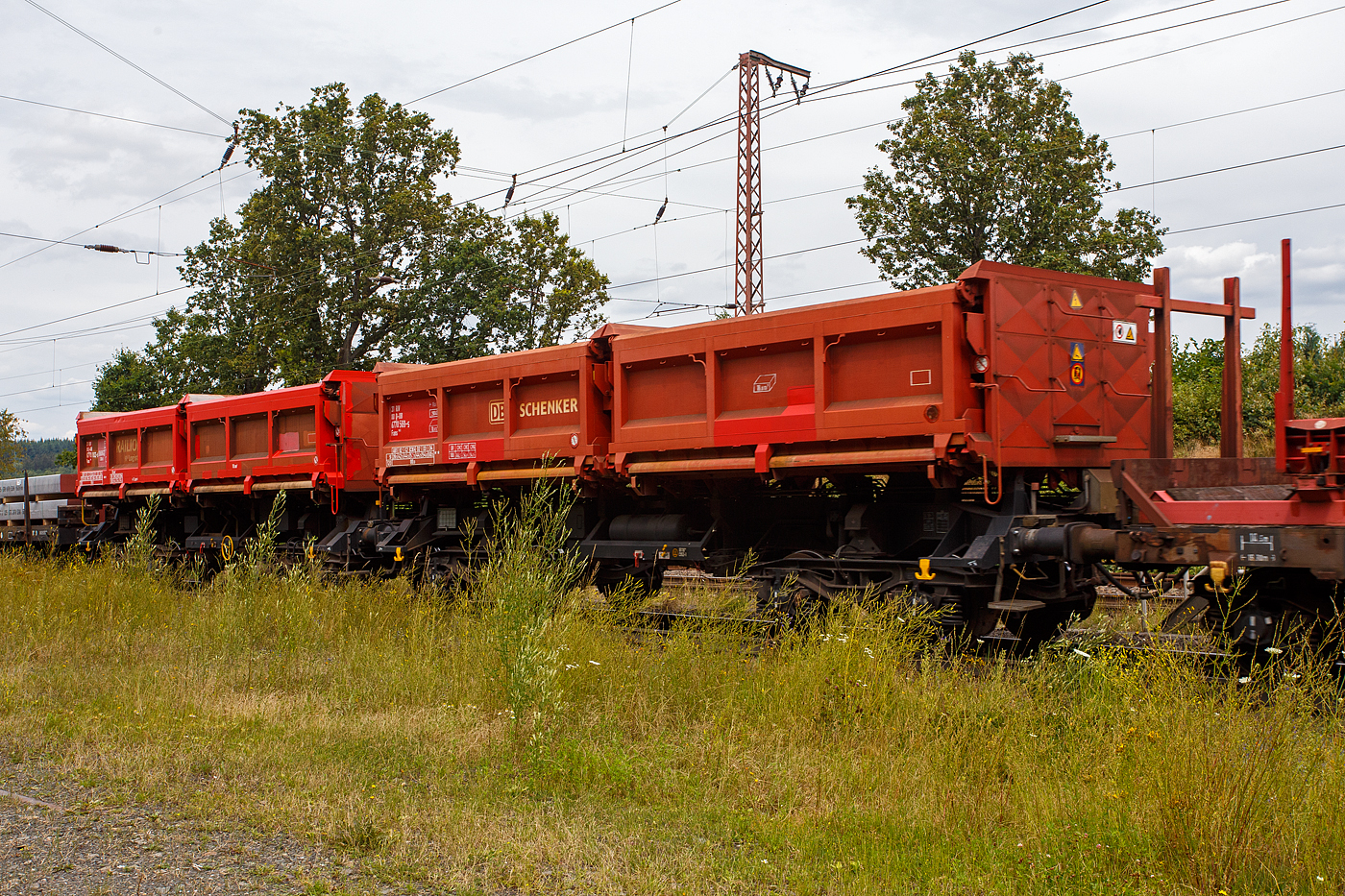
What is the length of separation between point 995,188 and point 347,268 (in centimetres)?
2086

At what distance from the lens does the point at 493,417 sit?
12.6 meters

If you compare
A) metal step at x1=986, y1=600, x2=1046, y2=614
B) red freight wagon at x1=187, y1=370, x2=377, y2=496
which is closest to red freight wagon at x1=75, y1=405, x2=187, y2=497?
red freight wagon at x1=187, y1=370, x2=377, y2=496

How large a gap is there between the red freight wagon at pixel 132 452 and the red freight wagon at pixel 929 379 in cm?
1185

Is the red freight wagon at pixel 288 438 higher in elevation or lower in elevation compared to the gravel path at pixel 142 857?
higher

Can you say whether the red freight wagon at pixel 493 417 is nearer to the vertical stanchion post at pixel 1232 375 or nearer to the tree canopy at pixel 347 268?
the vertical stanchion post at pixel 1232 375

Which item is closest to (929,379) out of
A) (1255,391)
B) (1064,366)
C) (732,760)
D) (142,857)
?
(1064,366)

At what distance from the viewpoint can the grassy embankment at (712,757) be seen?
13.9 feet

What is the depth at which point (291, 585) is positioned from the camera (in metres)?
11.2

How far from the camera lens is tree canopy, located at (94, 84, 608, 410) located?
116 feet

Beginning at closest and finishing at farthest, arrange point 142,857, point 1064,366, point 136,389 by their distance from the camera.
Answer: point 142,857
point 1064,366
point 136,389

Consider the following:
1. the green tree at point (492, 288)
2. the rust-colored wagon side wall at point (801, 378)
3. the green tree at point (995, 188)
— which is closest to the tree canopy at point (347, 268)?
the green tree at point (492, 288)

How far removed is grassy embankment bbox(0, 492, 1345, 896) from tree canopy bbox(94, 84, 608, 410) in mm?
27489

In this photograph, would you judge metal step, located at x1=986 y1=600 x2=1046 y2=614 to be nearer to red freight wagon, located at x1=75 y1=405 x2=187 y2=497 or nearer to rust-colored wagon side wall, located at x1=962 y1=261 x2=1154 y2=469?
rust-colored wagon side wall, located at x1=962 y1=261 x2=1154 y2=469

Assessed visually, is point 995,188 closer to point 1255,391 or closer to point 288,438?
point 1255,391
